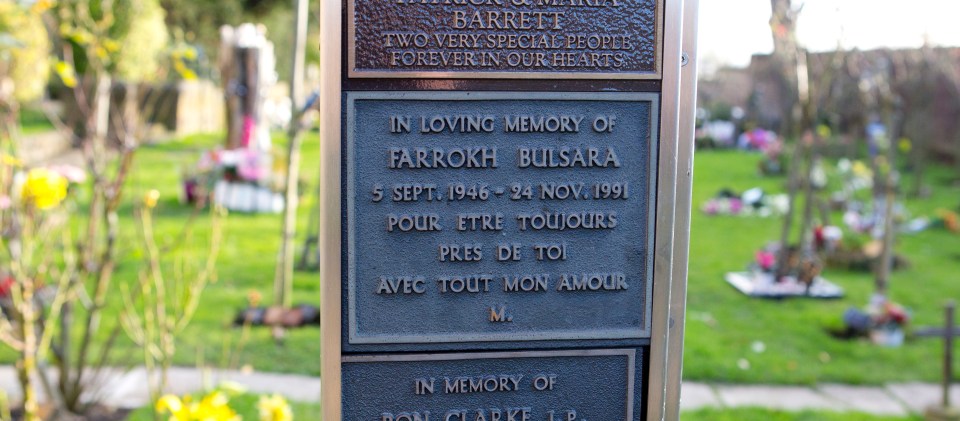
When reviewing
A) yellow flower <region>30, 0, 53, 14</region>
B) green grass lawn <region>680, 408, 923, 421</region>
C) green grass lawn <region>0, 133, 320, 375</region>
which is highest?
yellow flower <region>30, 0, 53, 14</region>

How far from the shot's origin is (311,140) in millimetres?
22062

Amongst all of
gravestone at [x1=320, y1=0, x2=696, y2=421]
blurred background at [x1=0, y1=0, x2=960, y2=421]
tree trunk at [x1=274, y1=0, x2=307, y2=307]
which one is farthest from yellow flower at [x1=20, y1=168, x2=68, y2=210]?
tree trunk at [x1=274, y1=0, x2=307, y2=307]

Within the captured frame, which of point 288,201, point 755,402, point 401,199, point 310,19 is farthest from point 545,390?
point 310,19

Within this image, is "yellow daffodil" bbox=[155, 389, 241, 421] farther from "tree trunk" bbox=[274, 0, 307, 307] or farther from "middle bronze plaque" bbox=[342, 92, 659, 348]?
"tree trunk" bbox=[274, 0, 307, 307]

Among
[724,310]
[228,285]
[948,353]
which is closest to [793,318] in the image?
[724,310]

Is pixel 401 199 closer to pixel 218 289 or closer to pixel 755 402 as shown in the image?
pixel 755 402

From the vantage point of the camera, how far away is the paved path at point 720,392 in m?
4.90

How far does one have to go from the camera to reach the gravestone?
2.43m

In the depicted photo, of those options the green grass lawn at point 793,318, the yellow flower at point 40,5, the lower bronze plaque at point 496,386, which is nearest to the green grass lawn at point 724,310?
the green grass lawn at point 793,318

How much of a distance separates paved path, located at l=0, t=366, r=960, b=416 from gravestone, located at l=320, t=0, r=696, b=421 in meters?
2.44

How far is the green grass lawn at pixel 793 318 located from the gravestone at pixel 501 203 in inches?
118

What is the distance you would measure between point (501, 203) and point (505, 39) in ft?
1.43

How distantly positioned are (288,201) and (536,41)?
392 cm

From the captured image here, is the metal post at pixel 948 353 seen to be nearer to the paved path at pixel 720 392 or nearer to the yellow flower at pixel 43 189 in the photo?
the paved path at pixel 720 392
